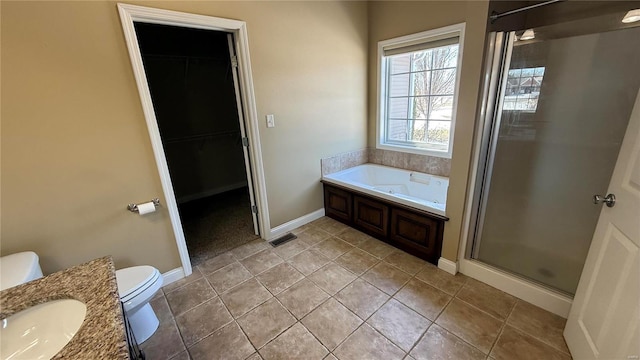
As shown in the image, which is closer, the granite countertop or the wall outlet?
the granite countertop

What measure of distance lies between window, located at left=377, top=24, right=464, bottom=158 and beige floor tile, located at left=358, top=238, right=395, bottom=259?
117 cm

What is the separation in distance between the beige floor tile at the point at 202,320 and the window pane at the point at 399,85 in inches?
112

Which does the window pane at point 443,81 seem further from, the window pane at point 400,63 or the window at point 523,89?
the window at point 523,89

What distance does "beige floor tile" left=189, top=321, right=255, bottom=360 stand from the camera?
4.94 feet

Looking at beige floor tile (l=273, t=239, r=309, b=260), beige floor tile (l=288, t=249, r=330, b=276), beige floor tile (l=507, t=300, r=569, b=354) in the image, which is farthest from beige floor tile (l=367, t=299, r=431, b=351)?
beige floor tile (l=273, t=239, r=309, b=260)

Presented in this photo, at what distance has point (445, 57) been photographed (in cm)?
266

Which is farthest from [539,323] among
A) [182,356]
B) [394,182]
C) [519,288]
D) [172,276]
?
[172,276]

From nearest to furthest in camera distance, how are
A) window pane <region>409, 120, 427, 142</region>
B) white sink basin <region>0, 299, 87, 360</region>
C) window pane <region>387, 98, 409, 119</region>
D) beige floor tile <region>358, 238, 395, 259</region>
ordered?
white sink basin <region>0, 299, 87, 360</region>, beige floor tile <region>358, 238, 395, 259</region>, window pane <region>409, 120, 427, 142</region>, window pane <region>387, 98, 409, 119</region>

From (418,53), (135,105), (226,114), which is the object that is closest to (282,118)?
(135,105)

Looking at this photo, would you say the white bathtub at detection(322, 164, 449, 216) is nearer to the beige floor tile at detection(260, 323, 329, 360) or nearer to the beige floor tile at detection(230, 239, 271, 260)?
the beige floor tile at detection(230, 239, 271, 260)

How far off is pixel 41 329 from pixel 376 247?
2.23 meters

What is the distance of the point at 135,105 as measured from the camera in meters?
1.75

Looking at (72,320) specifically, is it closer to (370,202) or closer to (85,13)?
(85,13)

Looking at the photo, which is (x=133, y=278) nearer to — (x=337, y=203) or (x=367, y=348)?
(x=367, y=348)
